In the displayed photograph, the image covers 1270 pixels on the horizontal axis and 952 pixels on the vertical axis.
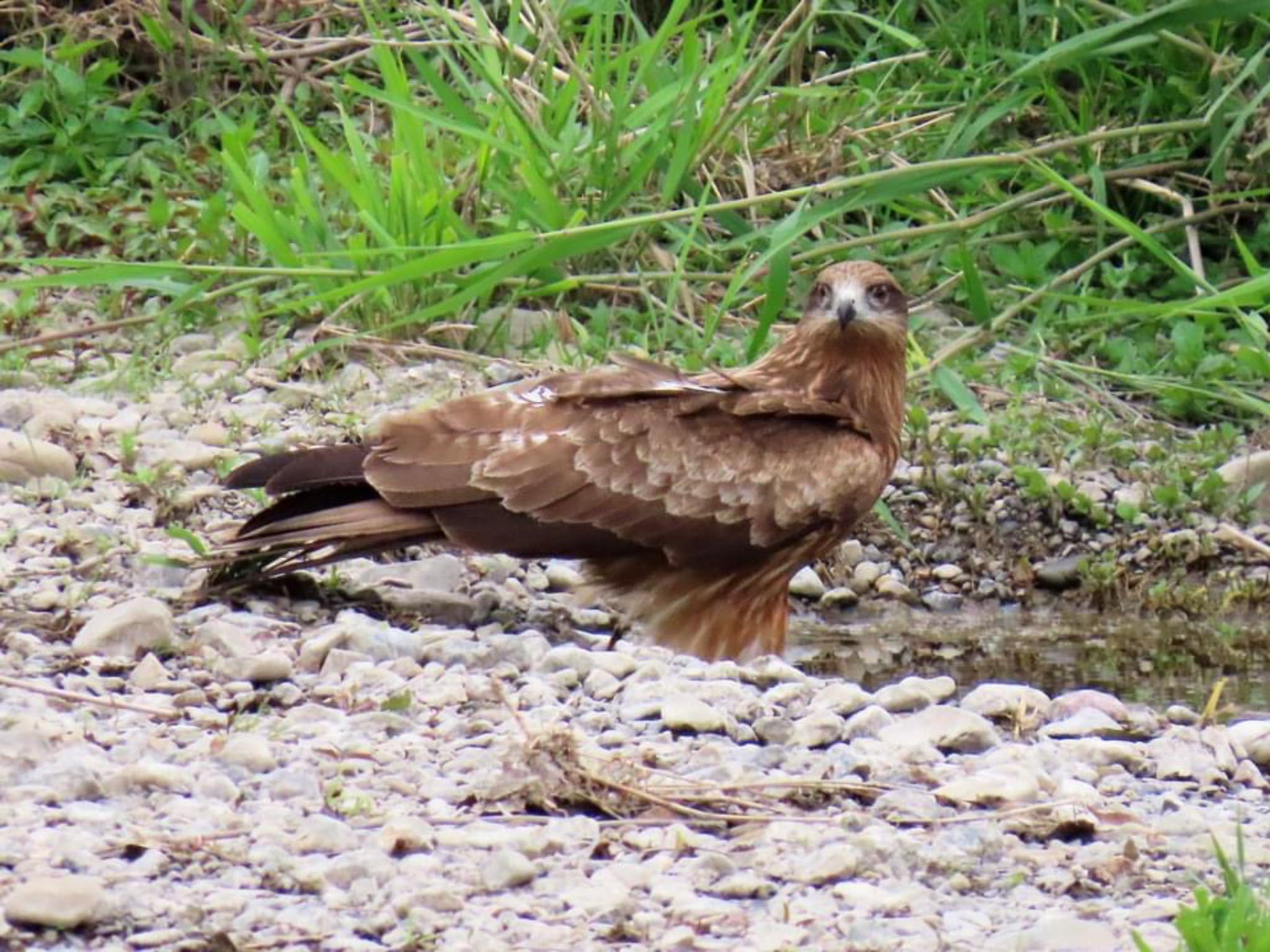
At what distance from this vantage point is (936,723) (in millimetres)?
4105

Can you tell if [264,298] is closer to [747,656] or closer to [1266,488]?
[747,656]

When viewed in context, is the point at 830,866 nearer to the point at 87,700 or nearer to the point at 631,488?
the point at 87,700

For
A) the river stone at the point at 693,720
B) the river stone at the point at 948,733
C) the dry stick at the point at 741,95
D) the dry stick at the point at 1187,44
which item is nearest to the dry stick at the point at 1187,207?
the dry stick at the point at 1187,44

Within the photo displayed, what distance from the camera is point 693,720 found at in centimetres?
405

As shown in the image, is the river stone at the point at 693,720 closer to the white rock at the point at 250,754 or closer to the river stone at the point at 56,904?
the white rock at the point at 250,754

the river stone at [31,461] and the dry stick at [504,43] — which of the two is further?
the dry stick at [504,43]

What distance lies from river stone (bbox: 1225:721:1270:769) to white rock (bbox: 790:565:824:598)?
180 cm

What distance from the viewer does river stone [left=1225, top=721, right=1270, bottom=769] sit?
416 centimetres

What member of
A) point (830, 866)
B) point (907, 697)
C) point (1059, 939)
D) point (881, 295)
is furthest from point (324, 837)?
point (881, 295)

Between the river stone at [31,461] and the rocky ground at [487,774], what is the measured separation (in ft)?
0.04

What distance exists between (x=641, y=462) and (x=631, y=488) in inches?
2.8

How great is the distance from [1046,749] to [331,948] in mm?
1603

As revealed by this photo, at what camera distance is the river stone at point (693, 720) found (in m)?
4.04

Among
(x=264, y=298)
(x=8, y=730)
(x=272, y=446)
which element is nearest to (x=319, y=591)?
(x=272, y=446)
